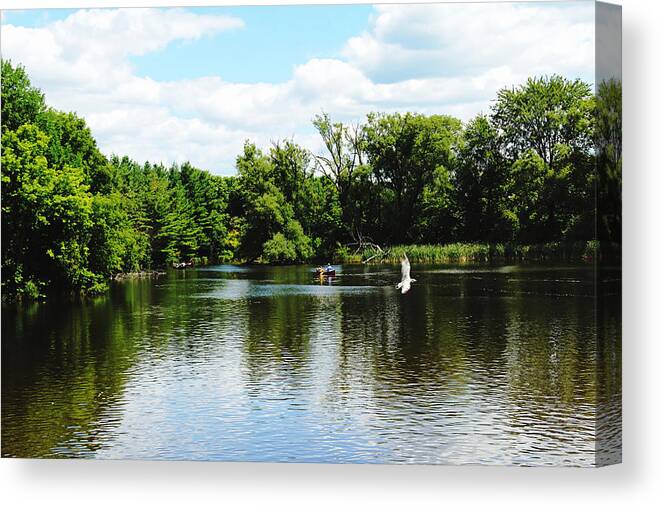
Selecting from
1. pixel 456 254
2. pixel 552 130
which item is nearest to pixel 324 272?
pixel 456 254

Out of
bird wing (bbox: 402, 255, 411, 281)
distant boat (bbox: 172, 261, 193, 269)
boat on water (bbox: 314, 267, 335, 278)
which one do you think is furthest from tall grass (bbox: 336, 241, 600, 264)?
distant boat (bbox: 172, 261, 193, 269)

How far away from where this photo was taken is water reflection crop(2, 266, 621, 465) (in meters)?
11.1

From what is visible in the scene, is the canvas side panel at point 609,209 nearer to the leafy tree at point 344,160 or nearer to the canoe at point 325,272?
the leafy tree at point 344,160

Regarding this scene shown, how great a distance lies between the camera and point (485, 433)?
11109 millimetres

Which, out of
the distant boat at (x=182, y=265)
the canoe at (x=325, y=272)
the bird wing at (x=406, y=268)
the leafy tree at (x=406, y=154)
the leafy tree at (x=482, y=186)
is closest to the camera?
the leafy tree at (x=406, y=154)

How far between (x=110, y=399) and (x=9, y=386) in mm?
1495

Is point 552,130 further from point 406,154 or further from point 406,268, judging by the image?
point 406,268

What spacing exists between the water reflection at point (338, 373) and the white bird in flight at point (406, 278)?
255mm

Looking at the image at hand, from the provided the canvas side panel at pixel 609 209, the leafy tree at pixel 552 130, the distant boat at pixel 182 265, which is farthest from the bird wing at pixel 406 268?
the canvas side panel at pixel 609 209

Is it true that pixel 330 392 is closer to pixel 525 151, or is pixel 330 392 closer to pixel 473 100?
pixel 473 100

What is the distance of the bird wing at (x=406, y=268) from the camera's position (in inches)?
666

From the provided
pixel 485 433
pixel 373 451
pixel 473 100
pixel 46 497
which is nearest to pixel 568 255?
pixel 473 100

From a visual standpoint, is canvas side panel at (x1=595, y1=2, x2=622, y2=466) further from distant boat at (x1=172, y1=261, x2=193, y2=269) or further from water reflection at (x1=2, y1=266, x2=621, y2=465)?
distant boat at (x1=172, y1=261, x2=193, y2=269)

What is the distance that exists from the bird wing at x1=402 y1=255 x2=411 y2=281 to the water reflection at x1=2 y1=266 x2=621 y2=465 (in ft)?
0.91
